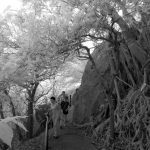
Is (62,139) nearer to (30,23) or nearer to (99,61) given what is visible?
(30,23)

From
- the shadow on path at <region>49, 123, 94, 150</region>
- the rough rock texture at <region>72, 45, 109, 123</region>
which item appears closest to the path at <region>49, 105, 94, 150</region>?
the shadow on path at <region>49, 123, 94, 150</region>

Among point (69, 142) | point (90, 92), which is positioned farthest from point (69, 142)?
point (90, 92)

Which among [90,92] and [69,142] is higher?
[90,92]

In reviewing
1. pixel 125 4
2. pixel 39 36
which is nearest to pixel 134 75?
pixel 125 4

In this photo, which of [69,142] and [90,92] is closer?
[69,142]

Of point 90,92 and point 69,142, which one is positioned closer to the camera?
point 69,142

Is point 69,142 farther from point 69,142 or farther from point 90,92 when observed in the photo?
point 90,92

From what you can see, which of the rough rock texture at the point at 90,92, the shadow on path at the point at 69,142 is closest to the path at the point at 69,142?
the shadow on path at the point at 69,142

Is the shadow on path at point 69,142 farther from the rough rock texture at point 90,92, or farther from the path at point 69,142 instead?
the rough rock texture at point 90,92

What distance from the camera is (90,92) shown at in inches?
414

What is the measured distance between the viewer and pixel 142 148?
500 centimetres

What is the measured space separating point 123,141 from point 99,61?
568cm

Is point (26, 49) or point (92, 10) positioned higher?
point (92, 10)

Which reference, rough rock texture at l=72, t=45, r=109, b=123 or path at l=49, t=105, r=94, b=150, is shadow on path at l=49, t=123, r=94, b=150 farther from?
rough rock texture at l=72, t=45, r=109, b=123
